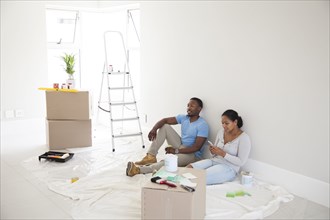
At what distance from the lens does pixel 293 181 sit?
10.6 ft

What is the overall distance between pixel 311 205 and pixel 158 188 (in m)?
1.57

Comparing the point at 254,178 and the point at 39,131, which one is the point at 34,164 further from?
the point at 254,178

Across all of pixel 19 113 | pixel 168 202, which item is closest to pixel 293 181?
pixel 168 202

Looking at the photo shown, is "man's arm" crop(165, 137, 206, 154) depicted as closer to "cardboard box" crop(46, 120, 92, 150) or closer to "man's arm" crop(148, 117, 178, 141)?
"man's arm" crop(148, 117, 178, 141)

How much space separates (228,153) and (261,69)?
934 millimetres

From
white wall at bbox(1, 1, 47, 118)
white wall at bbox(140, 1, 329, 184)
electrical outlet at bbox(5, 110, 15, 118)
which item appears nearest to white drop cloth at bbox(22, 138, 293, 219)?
white wall at bbox(140, 1, 329, 184)

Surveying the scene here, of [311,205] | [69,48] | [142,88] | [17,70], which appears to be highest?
[69,48]

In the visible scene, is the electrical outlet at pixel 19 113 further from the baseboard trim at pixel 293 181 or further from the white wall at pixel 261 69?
the baseboard trim at pixel 293 181

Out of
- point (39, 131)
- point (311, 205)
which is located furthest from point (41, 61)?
point (311, 205)

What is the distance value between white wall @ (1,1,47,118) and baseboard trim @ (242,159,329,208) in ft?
12.0

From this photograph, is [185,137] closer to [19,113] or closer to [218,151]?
[218,151]

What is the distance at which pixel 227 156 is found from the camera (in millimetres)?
3309

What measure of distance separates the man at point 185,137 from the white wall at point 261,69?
20 centimetres

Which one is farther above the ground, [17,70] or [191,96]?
[17,70]
